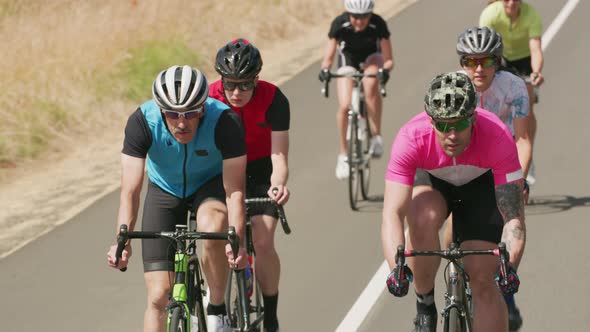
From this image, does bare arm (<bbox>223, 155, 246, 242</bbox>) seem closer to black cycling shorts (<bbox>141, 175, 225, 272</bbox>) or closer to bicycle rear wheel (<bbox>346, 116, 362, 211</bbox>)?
black cycling shorts (<bbox>141, 175, 225, 272</bbox>)

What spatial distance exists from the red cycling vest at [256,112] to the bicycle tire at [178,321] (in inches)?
80.2

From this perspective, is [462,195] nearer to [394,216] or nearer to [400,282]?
[394,216]

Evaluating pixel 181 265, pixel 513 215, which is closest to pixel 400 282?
pixel 513 215

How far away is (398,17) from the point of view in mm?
23188

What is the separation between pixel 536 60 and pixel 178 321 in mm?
6305

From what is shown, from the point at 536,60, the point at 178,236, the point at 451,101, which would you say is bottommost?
the point at 178,236

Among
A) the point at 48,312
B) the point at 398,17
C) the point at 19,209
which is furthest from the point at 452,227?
the point at 398,17

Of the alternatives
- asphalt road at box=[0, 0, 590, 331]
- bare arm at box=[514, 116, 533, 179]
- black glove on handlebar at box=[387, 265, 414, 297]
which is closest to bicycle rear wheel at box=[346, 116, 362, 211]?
asphalt road at box=[0, 0, 590, 331]

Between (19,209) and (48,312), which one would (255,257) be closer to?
(48,312)

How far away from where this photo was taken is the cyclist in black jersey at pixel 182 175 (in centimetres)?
732

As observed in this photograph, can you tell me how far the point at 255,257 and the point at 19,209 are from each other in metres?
5.43

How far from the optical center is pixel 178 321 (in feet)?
22.7

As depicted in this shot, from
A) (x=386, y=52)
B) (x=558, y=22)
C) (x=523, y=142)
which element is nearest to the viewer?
(x=523, y=142)

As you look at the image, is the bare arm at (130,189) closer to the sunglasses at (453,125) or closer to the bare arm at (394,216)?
the bare arm at (394,216)
